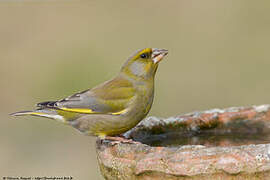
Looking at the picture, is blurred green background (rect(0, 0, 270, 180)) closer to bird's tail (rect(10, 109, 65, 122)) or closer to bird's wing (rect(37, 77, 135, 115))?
bird's tail (rect(10, 109, 65, 122))

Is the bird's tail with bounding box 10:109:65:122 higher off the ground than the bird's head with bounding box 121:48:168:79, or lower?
lower

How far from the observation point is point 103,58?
1134 cm

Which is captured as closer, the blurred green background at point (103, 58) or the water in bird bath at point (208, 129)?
the water in bird bath at point (208, 129)

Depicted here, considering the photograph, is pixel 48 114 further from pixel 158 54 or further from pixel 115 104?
pixel 158 54

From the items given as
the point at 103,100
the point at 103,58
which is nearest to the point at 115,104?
the point at 103,100

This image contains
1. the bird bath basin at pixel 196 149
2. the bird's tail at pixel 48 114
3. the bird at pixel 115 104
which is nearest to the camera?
the bird bath basin at pixel 196 149

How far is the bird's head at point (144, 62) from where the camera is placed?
5293mm

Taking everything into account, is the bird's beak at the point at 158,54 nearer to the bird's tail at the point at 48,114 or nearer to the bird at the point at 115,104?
the bird at the point at 115,104

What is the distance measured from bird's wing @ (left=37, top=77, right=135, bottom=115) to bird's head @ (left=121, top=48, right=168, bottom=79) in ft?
0.41

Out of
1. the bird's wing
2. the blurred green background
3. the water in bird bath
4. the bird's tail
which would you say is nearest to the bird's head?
the bird's wing

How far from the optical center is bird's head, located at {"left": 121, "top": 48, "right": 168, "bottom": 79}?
5293 millimetres

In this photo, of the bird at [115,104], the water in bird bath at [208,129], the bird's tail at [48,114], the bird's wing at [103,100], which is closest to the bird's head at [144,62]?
the bird at [115,104]

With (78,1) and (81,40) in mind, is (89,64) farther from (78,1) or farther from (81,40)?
(78,1)

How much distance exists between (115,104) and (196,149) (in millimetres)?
1433
